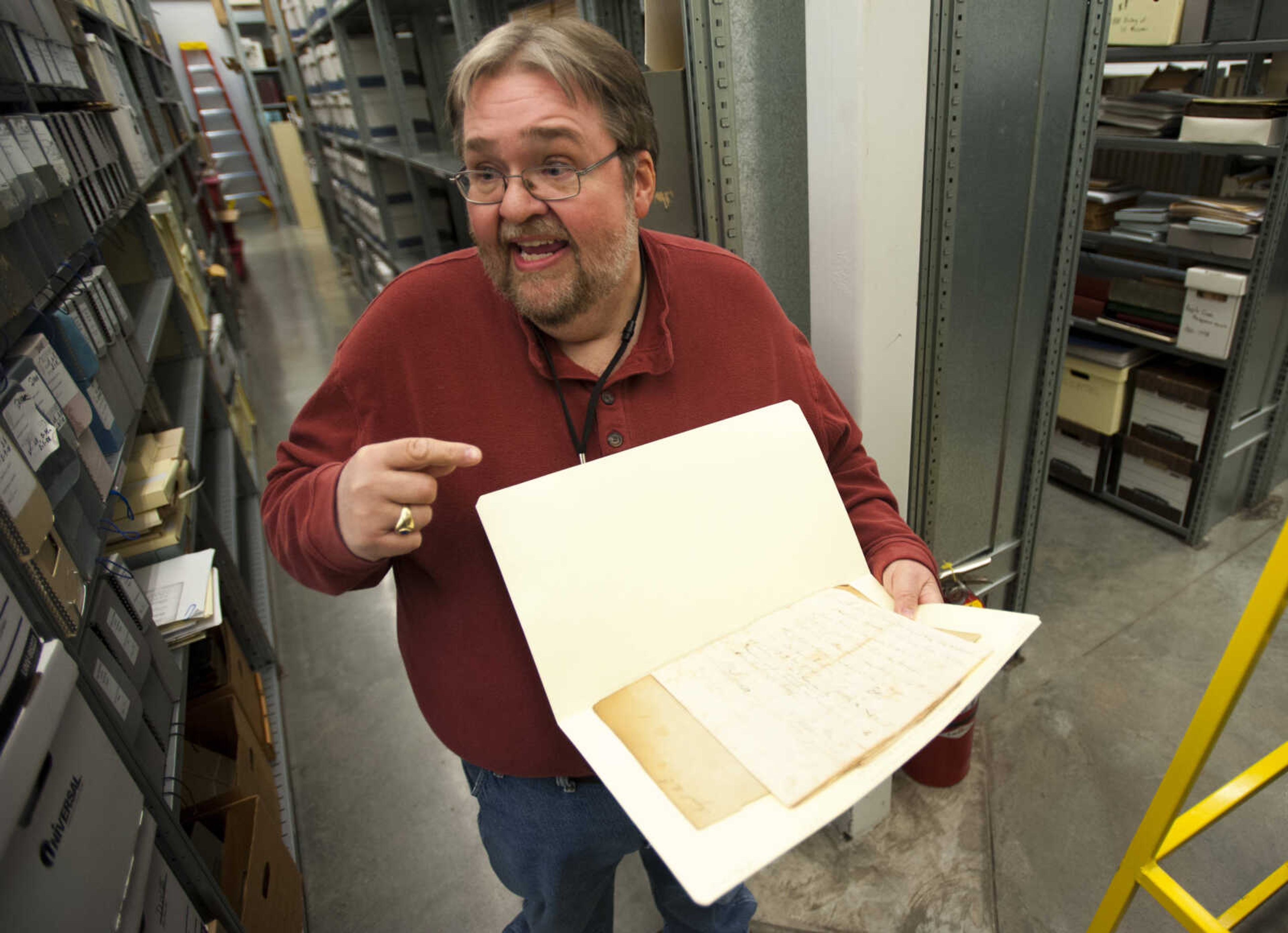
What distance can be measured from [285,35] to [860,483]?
810 cm

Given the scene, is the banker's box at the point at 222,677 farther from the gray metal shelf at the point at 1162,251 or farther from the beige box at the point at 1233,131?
the beige box at the point at 1233,131

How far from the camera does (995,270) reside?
63.4 inches

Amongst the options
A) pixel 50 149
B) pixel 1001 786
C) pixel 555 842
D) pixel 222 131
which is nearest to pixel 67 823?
pixel 555 842

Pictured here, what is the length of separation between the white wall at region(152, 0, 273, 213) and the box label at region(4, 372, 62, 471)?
11.4 meters

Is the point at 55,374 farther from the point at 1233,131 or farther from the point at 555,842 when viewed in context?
the point at 1233,131

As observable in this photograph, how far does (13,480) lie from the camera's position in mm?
981

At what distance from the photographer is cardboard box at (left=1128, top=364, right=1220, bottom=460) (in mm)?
2463

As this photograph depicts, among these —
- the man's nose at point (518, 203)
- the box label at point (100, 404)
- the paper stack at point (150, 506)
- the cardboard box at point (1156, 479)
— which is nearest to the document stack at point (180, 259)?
the paper stack at point (150, 506)

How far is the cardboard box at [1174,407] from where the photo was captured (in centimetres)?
246

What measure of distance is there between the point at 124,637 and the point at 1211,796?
6.63ft

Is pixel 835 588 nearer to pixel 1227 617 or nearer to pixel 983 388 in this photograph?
pixel 983 388

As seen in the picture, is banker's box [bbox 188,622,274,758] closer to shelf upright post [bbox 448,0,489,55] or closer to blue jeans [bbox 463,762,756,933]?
blue jeans [bbox 463,762,756,933]

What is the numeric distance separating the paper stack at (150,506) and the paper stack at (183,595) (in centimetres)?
6

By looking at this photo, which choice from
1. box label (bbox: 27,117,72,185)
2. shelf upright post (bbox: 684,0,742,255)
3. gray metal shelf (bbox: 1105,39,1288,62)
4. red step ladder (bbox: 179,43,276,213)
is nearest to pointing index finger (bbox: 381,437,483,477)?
shelf upright post (bbox: 684,0,742,255)
